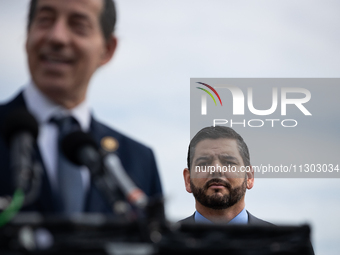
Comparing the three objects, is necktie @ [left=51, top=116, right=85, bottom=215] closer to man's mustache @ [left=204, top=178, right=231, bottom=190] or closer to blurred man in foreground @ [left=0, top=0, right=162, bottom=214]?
blurred man in foreground @ [left=0, top=0, right=162, bottom=214]

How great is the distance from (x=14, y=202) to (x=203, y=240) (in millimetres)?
923

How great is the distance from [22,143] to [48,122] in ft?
2.37

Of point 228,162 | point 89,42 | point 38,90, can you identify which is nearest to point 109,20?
point 89,42

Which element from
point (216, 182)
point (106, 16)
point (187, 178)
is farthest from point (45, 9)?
point (187, 178)

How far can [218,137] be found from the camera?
22.8ft

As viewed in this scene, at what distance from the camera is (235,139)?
703cm

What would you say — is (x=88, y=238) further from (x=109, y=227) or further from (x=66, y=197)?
(x=66, y=197)

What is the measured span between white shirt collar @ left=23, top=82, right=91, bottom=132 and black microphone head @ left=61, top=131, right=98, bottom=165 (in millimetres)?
509

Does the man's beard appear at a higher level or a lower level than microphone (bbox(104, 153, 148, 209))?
higher

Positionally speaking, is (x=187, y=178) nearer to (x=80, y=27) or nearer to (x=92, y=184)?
(x=92, y=184)

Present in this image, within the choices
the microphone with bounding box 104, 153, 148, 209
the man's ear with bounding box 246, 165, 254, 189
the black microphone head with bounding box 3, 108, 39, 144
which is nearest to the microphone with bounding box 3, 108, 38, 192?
the black microphone head with bounding box 3, 108, 39, 144

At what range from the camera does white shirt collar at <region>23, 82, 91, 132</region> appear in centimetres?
318

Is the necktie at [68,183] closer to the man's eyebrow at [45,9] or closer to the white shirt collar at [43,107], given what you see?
the white shirt collar at [43,107]

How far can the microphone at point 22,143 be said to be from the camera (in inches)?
91.3
